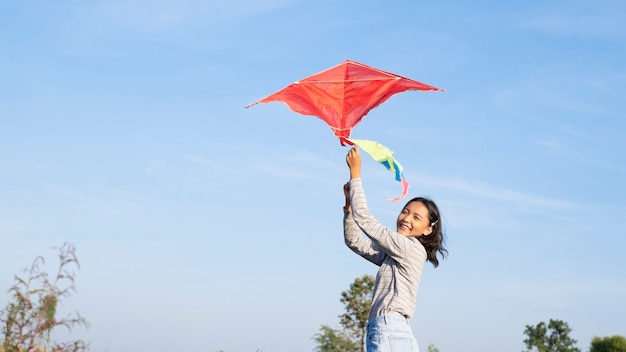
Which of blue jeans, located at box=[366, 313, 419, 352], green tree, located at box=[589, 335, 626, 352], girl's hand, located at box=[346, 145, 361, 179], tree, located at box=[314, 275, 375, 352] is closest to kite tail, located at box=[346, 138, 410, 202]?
girl's hand, located at box=[346, 145, 361, 179]

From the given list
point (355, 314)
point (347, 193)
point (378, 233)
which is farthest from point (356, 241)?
point (355, 314)

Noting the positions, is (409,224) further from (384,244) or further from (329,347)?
(329,347)

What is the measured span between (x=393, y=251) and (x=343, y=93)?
2.11m

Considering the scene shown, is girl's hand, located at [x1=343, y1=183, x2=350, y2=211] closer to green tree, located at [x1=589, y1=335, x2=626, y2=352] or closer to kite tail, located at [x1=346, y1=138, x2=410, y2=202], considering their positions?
kite tail, located at [x1=346, y1=138, x2=410, y2=202]

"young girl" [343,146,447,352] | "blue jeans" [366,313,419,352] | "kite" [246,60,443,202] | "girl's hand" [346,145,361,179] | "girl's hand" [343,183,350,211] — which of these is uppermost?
"kite" [246,60,443,202]

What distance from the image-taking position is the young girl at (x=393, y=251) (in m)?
5.77

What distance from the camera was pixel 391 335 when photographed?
224 inches

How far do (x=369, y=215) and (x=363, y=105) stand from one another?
1693 millimetres

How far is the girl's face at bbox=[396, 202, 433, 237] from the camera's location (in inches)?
247

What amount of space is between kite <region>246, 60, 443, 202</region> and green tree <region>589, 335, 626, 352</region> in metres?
46.7

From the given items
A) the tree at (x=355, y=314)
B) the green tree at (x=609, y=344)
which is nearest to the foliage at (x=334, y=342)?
the tree at (x=355, y=314)

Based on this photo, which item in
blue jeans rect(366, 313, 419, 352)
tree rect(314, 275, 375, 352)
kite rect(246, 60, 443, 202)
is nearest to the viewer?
blue jeans rect(366, 313, 419, 352)

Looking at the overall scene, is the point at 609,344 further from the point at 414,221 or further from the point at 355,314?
the point at 414,221

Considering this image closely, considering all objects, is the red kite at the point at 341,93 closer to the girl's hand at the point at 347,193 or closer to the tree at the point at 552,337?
the girl's hand at the point at 347,193
